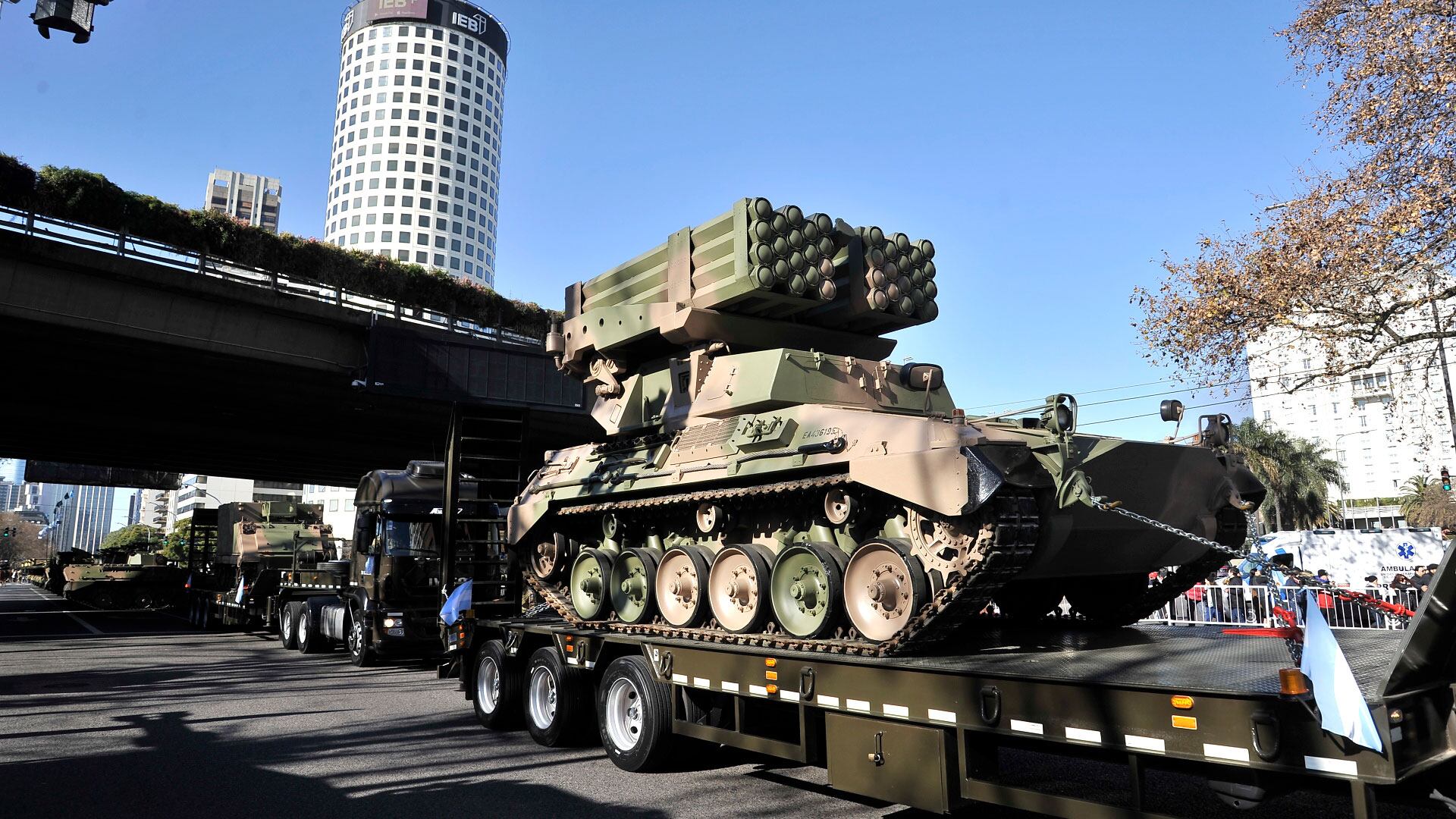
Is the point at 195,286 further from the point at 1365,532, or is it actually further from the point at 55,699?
the point at 1365,532

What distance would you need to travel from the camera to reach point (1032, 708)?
5.31 meters

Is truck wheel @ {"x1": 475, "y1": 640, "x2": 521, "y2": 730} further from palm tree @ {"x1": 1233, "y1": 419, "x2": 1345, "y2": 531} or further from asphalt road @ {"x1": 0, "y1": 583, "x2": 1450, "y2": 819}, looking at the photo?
palm tree @ {"x1": 1233, "y1": 419, "x2": 1345, "y2": 531}

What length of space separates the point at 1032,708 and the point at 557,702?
17.1 ft

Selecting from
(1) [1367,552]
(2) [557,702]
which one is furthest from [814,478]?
(1) [1367,552]

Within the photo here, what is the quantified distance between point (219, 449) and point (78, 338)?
18.2m

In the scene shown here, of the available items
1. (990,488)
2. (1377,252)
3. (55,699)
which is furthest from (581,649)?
(1377,252)

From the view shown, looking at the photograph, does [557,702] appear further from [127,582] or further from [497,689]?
[127,582]

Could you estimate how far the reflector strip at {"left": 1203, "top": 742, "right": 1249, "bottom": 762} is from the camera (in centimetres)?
446

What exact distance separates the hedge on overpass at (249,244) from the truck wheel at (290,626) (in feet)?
31.2

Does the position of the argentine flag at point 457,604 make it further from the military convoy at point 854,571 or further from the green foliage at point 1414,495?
the green foliage at point 1414,495

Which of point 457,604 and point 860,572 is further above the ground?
point 860,572

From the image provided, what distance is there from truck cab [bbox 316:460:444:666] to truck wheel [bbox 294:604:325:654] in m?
2.22

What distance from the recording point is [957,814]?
23.0 ft

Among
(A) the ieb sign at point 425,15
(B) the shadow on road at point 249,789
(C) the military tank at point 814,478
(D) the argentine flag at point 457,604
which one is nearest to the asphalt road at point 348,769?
(B) the shadow on road at point 249,789
